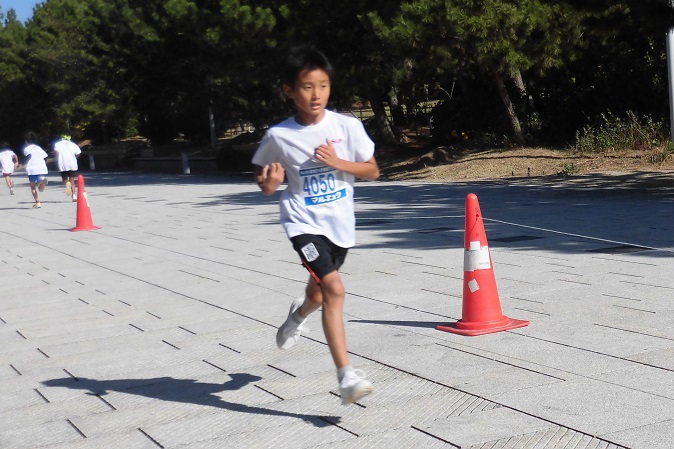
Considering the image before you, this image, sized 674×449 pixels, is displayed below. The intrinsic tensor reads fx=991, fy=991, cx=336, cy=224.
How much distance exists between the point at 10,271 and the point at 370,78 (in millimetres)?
15674

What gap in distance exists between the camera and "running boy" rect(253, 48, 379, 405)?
464cm

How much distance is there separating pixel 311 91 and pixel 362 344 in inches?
82.6

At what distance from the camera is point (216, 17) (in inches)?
1053

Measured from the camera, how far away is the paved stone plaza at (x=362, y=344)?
4.52 meters

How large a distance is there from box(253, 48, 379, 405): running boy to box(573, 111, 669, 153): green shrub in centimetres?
1824

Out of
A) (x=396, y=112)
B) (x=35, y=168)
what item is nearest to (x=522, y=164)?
(x=35, y=168)

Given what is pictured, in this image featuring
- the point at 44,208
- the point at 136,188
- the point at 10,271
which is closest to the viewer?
the point at 10,271

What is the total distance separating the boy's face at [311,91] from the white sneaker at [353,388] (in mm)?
1244

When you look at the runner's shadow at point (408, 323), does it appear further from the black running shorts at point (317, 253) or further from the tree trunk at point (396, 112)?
the tree trunk at point (396, 112)

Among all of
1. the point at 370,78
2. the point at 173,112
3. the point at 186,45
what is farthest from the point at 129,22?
the point at 370,78

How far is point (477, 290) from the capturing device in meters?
6.30

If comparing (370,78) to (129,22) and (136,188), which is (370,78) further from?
(129,22)

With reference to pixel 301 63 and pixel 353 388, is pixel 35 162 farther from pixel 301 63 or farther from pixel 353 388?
pixel 353 388

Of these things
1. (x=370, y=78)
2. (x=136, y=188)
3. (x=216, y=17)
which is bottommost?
(x=136, y=188)
